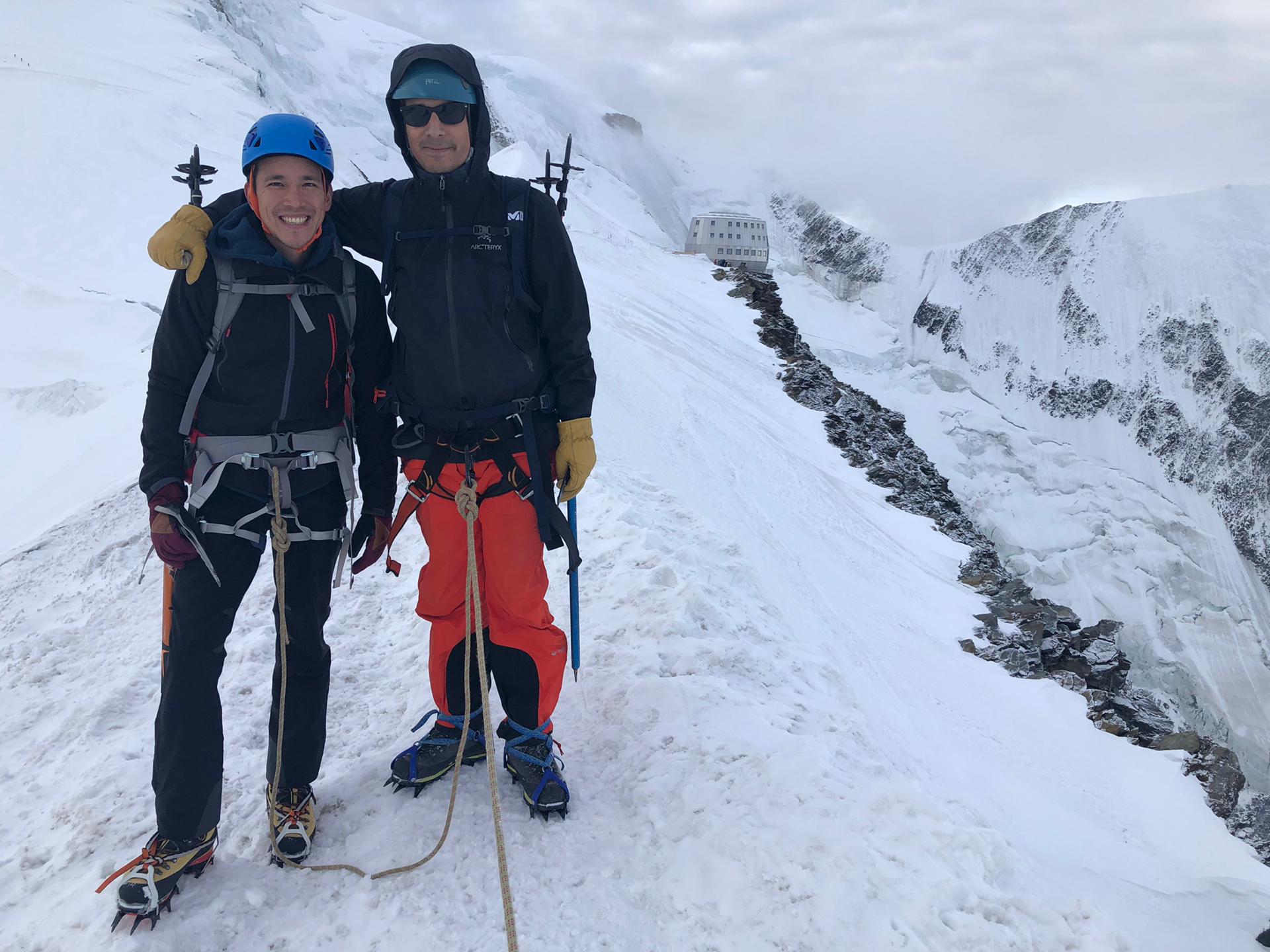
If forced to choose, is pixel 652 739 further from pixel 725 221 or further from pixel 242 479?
pixel 725 221

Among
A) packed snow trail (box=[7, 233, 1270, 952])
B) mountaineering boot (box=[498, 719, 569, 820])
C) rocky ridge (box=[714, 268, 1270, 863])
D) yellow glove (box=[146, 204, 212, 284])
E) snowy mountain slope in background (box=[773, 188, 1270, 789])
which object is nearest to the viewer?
yellow glove (box=[146, 204, 212, 284])

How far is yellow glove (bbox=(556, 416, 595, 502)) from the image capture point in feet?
9.77

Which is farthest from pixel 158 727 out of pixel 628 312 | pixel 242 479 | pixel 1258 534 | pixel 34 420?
pixel 1258 534

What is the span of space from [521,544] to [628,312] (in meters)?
15.4

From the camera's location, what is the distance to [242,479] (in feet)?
8.89

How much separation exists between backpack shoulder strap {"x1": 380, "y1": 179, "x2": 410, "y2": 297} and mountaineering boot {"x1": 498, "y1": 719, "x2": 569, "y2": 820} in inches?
77.5

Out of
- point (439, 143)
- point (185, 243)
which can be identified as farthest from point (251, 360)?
point (439, 143)

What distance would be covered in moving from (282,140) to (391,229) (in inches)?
18.3

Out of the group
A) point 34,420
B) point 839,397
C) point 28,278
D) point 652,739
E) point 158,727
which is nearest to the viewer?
point 158,727

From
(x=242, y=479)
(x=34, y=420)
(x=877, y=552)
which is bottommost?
(x=877, y=552)

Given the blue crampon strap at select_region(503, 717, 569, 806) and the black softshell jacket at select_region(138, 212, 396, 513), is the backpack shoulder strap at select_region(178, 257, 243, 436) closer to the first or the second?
the black softshell jacket at select_region(138, 212, 396, 513)

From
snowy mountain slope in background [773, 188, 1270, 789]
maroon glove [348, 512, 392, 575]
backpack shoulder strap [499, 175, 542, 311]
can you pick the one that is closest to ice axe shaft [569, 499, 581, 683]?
maroon glove [348, 512, 392, 575]

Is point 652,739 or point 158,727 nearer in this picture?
point 158,727

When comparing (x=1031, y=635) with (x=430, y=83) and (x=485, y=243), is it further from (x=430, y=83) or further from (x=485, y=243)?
(x=430, y=83)
